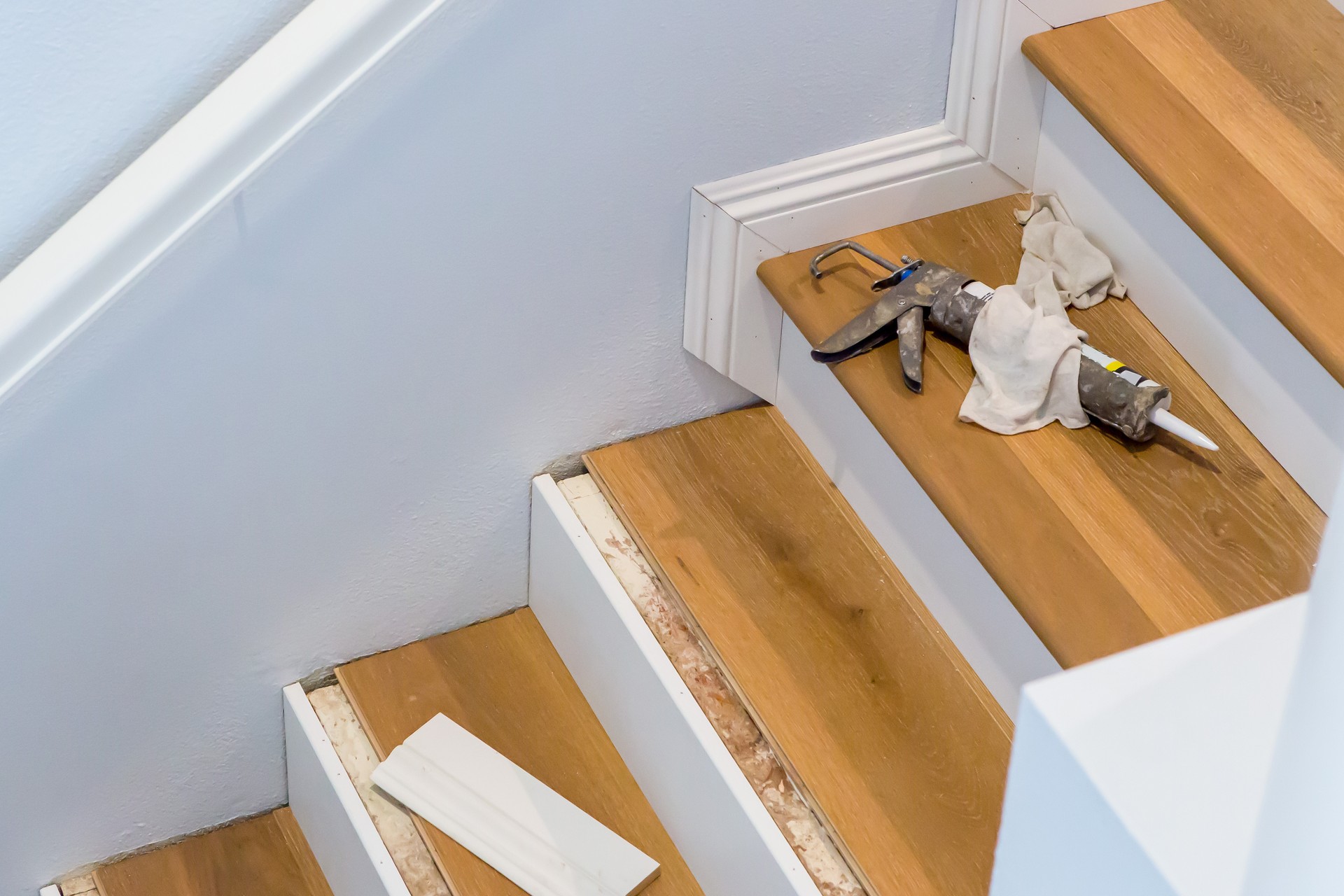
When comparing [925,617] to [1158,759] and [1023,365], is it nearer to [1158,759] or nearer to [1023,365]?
[1023,365]

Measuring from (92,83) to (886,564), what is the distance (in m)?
0.89

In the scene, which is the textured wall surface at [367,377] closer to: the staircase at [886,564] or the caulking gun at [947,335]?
the staircase at [886,564]

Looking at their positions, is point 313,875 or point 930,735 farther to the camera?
point 313,875

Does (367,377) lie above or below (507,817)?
above

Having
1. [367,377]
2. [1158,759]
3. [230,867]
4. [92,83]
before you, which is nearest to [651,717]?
[367,377]

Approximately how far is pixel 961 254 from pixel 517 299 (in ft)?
1.57

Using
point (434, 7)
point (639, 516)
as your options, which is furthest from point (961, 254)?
point (434, 7)

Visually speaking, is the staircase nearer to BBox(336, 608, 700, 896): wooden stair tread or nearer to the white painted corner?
BBox(336, 608, 700, 896): wooden stair tread

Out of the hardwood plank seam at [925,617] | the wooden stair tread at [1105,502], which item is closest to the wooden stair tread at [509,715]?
the hardwood plank seam at [925,617]

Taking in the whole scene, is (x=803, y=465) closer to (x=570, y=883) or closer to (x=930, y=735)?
(x=930, y=735)

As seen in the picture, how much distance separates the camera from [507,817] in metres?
1.52

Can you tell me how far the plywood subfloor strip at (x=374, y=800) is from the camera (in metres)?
1.49

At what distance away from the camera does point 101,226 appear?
1.21 meters

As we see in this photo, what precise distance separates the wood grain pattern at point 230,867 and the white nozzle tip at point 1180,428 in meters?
1.05
